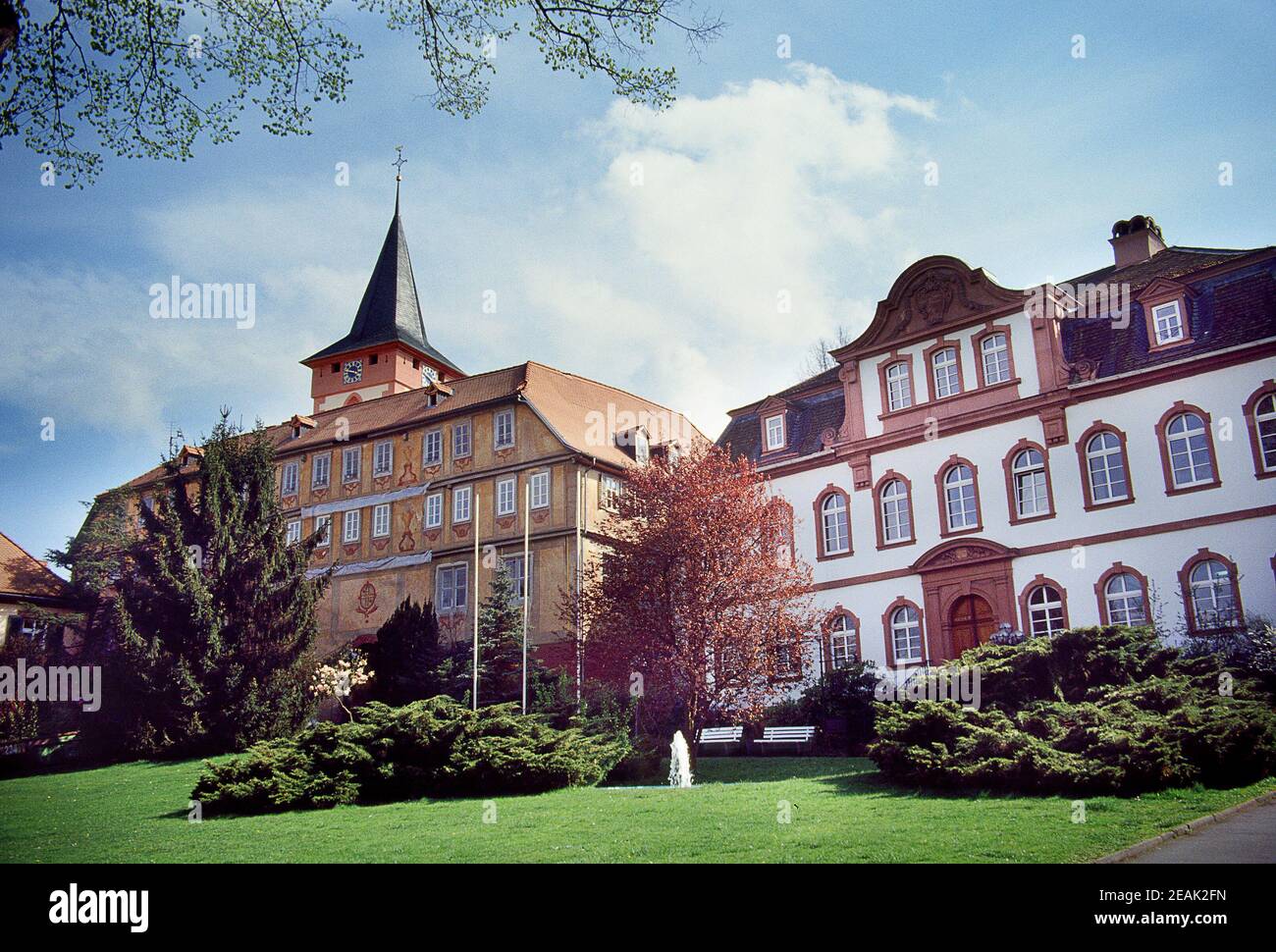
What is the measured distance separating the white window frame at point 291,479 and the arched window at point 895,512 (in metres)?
23.4

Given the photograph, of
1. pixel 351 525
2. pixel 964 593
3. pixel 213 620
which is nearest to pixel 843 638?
pixel 964 593

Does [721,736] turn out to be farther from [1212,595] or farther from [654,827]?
[654,827]

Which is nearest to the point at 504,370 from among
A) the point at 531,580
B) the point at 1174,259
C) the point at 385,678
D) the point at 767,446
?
the point at 531,580

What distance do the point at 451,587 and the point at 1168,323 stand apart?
22879 mm

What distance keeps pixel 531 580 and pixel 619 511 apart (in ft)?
31.7

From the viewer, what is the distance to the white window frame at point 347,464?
38.8 metres

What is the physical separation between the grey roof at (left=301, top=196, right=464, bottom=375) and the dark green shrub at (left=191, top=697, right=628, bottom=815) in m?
39.8

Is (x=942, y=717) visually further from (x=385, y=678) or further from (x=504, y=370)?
(x=504, y=370)

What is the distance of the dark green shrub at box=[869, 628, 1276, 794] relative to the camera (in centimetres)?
1296

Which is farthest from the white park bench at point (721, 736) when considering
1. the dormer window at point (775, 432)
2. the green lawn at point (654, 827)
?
the dormer window at point (775, 432)

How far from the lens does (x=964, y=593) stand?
26547mm

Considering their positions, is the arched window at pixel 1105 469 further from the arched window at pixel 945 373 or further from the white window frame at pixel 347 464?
the white window frame at pixel 347 464
